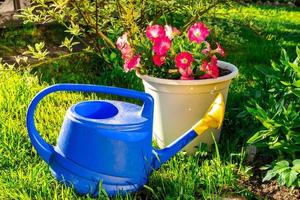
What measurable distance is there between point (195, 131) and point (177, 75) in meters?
0.40

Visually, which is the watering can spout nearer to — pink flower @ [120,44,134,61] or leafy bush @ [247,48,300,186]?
leafy bush @ [247,48,300,186]

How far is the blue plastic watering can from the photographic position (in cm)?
185

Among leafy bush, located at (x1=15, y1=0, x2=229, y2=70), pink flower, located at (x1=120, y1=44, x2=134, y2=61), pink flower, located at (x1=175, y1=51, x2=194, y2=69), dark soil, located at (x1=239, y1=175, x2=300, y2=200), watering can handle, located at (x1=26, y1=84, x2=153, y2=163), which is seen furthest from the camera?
leafy bush, located at (x1=15, y1=0, x2=229, y2=70)

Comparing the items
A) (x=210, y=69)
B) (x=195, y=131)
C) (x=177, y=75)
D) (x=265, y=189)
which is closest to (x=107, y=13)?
(x=177, y=75)

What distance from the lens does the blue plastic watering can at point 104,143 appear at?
1849 millimetres

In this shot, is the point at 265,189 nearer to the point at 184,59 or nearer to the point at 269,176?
the point at 269,176

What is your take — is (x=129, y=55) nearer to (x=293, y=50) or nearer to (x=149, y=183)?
(x=149, y=183)

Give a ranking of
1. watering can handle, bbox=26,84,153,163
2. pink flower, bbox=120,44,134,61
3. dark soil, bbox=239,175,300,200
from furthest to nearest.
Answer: pink flower, bbox=120,44,134,61 → dark soil, bbox=239,175,300,200 → watering can handle, bbox=26,84,153,163

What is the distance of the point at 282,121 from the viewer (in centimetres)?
207

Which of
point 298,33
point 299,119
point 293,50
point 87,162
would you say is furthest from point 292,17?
point 87,162

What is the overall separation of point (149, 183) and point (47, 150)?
426 millimetres

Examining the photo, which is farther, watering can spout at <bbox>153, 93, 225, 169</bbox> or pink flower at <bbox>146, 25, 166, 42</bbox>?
pink flower at <bbox>146, 25, 166, 42</bbox>

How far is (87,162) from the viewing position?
188 centimetres

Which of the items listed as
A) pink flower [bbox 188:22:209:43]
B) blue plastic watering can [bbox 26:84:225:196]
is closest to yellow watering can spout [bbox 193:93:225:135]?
blue plastic watering can [bbox 26:84:225:196]
